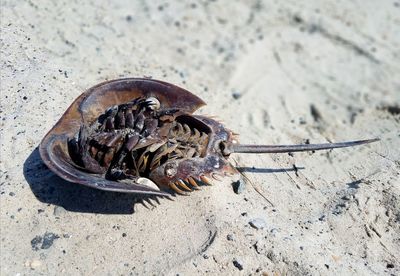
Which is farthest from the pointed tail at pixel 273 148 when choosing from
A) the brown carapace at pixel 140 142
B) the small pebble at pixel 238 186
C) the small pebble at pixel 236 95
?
the small pebble at pixel 236 95

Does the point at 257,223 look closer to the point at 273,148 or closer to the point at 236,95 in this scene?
the point at 273,148

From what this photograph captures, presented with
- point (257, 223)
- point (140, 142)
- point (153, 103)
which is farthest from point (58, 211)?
point (257, 223)

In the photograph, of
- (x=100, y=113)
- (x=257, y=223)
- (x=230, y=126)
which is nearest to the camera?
(x=257, y=223)

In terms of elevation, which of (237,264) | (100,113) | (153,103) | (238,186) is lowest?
(237,264)

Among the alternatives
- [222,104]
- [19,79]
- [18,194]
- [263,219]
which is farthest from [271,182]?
[19,79]

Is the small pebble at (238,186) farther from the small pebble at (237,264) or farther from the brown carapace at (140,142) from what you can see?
the small pebble at (237,264)

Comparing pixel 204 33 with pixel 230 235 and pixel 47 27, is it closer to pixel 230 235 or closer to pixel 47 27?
pixel 47 27
